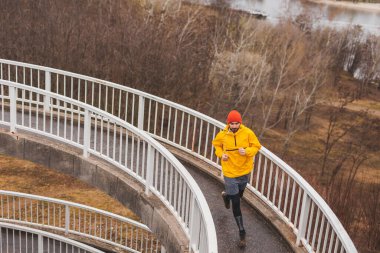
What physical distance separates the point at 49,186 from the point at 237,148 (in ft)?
51.0

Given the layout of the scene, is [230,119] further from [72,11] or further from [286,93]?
[286,93]

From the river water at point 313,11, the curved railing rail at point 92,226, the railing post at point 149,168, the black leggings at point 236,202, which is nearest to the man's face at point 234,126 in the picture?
the black leggings at point 236,202

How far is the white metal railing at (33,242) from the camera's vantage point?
43.9ft

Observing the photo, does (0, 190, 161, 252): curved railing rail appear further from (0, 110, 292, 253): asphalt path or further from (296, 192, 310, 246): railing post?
(296, 192, 310, 246): railing post

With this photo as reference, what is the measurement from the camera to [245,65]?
39375mm

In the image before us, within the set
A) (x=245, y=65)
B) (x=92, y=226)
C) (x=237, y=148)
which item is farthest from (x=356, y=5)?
(x=237, y=148)

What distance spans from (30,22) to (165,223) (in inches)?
887

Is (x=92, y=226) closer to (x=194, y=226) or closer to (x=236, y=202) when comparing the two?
(x=236, y=202)

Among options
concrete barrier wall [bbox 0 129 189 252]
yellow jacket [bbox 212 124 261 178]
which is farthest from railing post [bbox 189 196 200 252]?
yellow jacket [bbox 212 124 261 178]

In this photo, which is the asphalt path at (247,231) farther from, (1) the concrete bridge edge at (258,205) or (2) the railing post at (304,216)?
(2) the railing post at (304,216)

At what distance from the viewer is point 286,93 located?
44.2 metres

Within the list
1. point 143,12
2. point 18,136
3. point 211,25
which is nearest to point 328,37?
point 211,25

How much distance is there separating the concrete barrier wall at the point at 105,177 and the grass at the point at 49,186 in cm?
936

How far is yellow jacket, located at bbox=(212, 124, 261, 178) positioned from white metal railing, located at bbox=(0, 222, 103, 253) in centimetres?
722
